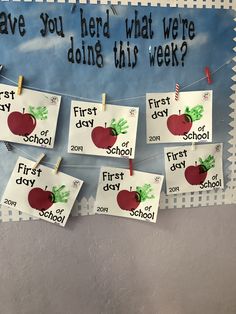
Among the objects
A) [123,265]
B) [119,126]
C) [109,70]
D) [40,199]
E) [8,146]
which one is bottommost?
[123,265]

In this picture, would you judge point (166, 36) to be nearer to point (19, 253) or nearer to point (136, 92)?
point (136, 92)

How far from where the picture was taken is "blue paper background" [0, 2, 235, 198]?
85cm

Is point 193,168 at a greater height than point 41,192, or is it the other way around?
point 193,168

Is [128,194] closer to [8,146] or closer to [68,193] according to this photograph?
[68,193]

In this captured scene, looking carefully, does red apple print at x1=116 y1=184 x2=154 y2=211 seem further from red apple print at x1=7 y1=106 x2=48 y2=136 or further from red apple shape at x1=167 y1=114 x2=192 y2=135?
red apple print at x1=7 y1=106 x2=48 y2=136

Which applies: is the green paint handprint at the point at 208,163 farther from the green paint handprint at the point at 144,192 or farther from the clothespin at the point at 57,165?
the clothespin at the point at 57,165

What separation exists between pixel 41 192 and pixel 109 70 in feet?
1.18

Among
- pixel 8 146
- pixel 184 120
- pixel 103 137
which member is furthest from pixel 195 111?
pixel 8 146

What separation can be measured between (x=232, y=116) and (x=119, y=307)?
65cm

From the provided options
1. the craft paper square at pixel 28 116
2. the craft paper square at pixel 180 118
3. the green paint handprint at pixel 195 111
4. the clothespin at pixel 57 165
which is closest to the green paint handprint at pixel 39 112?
the craft paper square at pixel 28 116

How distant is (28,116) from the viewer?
34.3 inches

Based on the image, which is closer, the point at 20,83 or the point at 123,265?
the point at 20,83

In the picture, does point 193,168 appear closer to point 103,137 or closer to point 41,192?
point 103,137

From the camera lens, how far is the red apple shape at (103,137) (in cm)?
91
